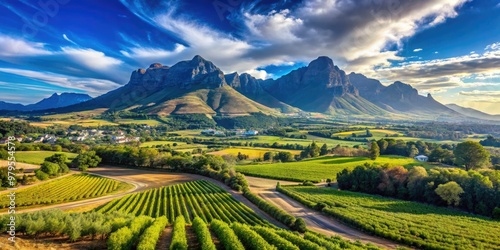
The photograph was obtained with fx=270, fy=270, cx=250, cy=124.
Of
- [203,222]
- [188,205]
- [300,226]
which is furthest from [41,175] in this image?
[300,226]

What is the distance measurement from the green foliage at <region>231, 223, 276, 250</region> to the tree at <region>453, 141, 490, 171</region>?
78.5 m

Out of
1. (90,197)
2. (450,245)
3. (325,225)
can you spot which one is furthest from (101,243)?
(90,197)

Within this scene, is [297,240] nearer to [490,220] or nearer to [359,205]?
[359,205]

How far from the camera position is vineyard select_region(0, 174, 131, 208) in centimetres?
5259

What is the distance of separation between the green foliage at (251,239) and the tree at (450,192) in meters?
42.9

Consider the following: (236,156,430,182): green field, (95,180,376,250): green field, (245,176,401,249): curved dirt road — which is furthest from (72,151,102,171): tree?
(245,176,401,249): curved dirt road

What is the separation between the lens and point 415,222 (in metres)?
38.7

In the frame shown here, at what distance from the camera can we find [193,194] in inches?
2276

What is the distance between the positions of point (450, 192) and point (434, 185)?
4.48 metres

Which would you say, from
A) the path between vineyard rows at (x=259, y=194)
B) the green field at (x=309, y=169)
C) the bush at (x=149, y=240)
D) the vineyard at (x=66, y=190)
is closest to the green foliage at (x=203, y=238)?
the bush at (x=149, y=240)

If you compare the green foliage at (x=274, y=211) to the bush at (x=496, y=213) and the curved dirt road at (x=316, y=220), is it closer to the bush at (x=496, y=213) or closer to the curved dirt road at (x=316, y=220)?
the curved dirt road at (x=316, y=220)

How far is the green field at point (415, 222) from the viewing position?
1255 inches

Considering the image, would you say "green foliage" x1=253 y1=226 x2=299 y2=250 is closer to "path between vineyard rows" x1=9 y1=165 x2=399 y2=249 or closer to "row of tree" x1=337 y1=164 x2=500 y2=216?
"path between vineyard rows" x1=9 y1=165 x2=399 y2=249

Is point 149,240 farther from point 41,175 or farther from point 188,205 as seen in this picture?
point 41,175
